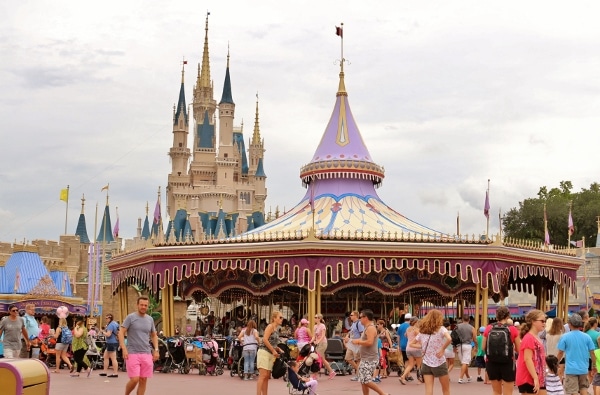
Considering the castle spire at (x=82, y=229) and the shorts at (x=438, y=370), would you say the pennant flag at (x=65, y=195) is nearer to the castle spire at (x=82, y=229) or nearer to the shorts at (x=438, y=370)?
the castle spire at (x=82, y=229)

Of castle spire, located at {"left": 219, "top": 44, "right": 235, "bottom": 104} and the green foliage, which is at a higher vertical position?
castle spire, located at {"left": 219, "top": 44, "right": 235, "bottom": 104}

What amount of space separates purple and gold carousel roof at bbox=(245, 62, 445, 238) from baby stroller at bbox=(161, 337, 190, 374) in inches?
258

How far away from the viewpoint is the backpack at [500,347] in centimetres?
1049

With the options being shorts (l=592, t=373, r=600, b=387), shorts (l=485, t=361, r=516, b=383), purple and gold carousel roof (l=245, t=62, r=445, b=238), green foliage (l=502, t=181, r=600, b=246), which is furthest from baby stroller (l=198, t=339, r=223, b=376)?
green foliage (l=502, t=181, r=600, b=246)

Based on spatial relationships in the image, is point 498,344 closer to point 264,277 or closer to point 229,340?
point 229,340

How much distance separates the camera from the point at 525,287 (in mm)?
28641

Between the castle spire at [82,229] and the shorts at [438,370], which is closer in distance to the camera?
the shorts at [438,370]

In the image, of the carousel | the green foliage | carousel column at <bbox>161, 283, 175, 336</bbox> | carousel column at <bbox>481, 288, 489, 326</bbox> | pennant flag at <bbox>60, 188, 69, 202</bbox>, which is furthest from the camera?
the green foliage

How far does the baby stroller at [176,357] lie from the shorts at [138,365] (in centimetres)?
770

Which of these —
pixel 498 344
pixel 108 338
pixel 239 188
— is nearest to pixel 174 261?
pixel 108 338

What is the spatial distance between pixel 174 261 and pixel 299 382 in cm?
1232

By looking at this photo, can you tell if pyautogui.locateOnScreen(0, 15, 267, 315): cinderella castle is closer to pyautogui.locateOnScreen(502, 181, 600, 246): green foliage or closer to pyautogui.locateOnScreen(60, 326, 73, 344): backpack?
pyautogui.locateOnScreen(502, 181, 600, 246): green foliage

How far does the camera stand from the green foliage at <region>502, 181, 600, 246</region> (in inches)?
2542

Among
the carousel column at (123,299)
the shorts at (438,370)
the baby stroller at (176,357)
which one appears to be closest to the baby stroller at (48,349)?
the baby stroller at (176,357)
